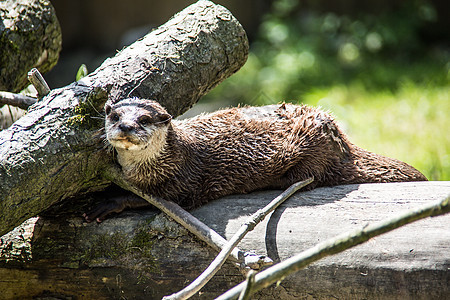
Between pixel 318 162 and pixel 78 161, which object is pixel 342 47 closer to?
pixel 318 162

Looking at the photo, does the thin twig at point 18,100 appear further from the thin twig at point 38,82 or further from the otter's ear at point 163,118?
the otter's ear at point 163,118

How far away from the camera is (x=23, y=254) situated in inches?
92.0

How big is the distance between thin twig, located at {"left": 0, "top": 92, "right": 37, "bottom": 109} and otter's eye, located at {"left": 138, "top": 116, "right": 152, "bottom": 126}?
64cm

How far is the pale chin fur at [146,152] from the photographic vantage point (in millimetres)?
2393

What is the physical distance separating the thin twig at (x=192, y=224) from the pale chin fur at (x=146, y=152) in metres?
0.07

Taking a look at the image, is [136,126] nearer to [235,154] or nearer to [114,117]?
[114,117]

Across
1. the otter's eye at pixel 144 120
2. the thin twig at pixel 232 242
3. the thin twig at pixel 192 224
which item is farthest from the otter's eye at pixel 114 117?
the thin twig at pixel 232 242

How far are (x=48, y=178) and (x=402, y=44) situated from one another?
5.92 metres

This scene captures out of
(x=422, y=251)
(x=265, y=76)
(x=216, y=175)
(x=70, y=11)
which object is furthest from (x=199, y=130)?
(x=70, y=11)

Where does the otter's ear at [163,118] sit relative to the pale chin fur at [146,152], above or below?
above

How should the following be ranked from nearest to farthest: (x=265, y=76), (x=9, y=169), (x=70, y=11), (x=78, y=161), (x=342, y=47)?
(x=9, y=169)
(x=78, y=161)
(x=265, y=76)
(x=342, y=47)
(x=70, y=11)

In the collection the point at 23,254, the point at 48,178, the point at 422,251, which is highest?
the point at 48,178

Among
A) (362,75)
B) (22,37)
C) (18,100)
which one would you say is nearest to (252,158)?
(18,100)

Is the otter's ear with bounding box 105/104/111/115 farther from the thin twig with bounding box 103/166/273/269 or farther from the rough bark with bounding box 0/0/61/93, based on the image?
the rough bark with bounding box 0/0/61/93
